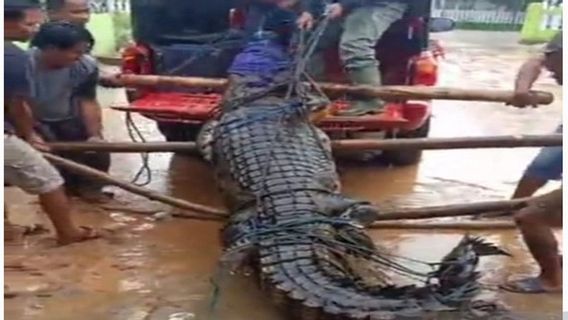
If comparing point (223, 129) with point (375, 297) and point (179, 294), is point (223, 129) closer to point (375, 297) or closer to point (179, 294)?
point (179, 294)

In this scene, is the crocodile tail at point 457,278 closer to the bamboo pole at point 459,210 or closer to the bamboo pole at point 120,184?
the bamboo pole at point 459,210

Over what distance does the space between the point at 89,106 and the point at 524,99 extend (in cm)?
256

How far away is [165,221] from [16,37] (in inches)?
53.2

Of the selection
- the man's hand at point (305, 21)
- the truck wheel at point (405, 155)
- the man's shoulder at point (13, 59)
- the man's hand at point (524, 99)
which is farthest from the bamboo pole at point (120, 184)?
the truck wheel at point (405, 155)

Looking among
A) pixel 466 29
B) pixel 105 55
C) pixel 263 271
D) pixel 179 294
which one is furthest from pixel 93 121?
pixel 466 29

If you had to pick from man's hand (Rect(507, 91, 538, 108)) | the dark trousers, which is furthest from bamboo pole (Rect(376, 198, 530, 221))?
the dark trousers

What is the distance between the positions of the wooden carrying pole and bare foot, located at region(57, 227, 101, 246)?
889 millimetres

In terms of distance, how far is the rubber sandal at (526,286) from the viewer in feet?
13.2

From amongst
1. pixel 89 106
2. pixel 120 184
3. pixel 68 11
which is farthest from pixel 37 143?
pixel 68 11

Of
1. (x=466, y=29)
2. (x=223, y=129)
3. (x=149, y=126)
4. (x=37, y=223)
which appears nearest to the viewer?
(x=223, y=129)

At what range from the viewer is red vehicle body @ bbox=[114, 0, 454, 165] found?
5555mm

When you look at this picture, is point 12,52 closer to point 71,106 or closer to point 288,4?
point 71,106

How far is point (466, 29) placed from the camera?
20.8 meters

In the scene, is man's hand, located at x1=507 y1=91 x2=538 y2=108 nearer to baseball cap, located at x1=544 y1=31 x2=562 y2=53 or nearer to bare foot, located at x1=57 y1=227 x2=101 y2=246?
baseball cap, located at x1=544 y1=31 x2=562 y2=53
